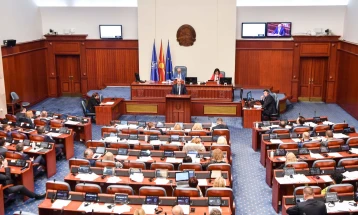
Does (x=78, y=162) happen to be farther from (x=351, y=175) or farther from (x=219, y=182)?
(x=351, y=175)

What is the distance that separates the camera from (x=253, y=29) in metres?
20.2

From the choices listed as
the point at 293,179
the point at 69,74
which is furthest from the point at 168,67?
the point at 293,179

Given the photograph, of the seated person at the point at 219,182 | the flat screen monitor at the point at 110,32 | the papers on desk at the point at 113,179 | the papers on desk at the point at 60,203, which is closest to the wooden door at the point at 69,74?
the flat screen monitor at the point at 110,32

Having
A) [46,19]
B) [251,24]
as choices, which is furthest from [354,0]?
[46,19]

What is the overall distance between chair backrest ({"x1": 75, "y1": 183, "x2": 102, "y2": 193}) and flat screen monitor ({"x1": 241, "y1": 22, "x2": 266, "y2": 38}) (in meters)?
13.6

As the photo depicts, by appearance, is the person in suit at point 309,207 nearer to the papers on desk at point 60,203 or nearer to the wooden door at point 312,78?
the papers on desk at point 60,203

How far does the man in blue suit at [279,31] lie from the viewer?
65.8 feet

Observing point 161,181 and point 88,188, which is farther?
point 161,181

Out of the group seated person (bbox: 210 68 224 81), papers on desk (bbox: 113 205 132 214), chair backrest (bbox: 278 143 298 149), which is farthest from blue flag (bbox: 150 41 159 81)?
papers on desk (bbox: 113 205 132 214)

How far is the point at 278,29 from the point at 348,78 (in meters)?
3.97

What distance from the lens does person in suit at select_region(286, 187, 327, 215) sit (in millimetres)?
7160

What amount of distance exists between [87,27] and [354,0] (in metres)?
12.5

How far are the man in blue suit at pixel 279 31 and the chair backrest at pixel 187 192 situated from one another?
1354cm

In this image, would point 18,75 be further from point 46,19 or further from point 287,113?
point 287,113
